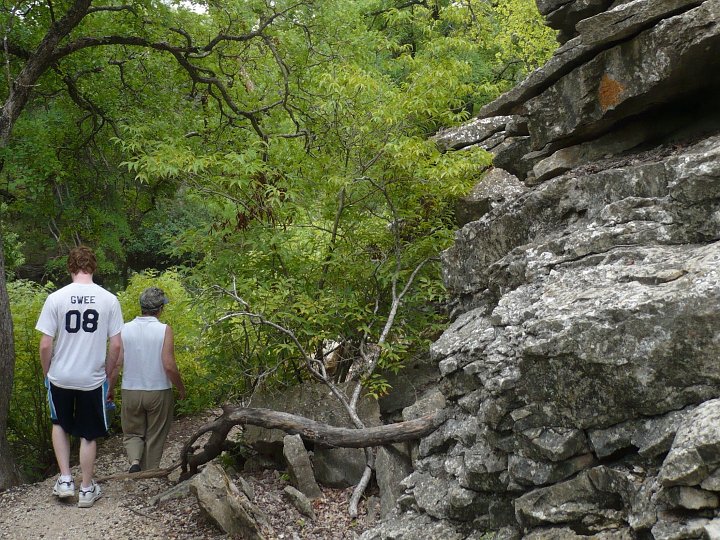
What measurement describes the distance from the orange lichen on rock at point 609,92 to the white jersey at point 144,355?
4361 millimetres

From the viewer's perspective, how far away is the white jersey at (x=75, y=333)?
5867mm

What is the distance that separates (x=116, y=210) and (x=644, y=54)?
6996 millimetres

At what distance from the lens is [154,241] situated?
67.3ft

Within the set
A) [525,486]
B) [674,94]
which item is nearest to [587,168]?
[674,94]

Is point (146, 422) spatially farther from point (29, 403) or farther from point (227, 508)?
point (29, 403)

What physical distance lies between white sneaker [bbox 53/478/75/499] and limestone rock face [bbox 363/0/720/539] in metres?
2.89

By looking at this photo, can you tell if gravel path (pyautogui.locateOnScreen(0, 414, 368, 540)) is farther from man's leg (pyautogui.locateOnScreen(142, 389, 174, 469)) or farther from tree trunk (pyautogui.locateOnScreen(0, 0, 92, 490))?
tree trunk (pyautogui.locateOnScreen(0, 0, 92, 490))

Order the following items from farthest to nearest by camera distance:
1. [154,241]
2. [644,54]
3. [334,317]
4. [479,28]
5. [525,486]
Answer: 1. [154,241]
2. [479,28]
3. [334,317]
4. [644,54]
5. [525,486]

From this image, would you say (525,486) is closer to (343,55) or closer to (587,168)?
(587,168)

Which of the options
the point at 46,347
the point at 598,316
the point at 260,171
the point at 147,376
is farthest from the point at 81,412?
the point at 598,316

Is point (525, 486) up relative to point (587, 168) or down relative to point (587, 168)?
down

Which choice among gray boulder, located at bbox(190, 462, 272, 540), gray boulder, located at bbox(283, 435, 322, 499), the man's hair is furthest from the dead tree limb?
the man's hair

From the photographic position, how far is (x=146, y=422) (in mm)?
7008

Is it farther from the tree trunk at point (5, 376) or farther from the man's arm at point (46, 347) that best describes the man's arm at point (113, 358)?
the tree trunk at point (5, 376)
